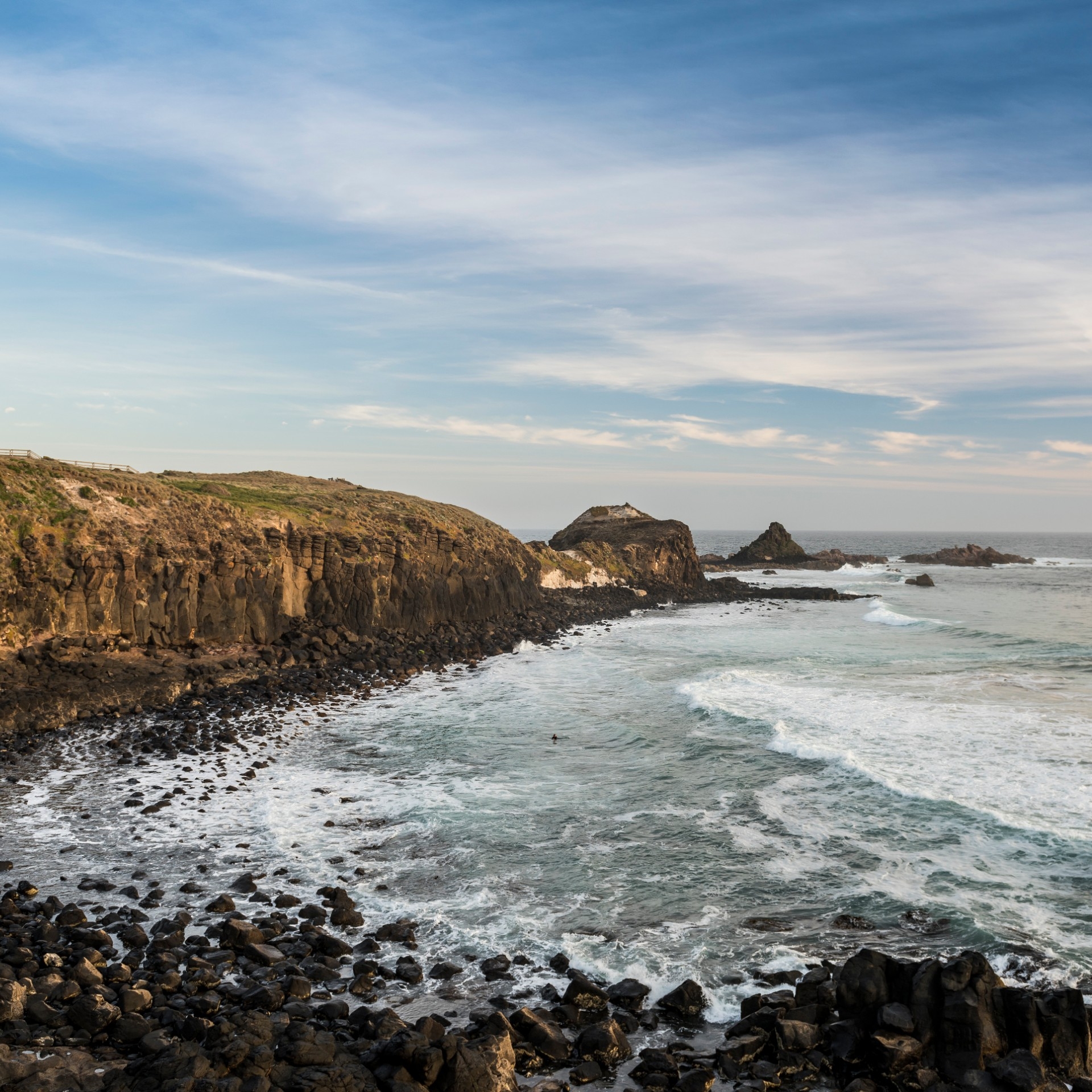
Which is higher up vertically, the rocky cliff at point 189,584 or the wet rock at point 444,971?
the rocky cliff at point 189,584

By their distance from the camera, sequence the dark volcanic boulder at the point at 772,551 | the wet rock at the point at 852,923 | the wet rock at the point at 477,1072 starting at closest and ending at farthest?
the wet rock at the point at 477,1072 < the wet rock at the point at 852,923 < the dark volcanic boulder at the point at 772,551

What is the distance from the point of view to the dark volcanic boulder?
402 feet

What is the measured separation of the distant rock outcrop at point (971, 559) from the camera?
5074 inches

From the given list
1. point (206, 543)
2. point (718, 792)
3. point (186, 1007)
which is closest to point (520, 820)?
point (718, 792)

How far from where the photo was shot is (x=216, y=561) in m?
40.7

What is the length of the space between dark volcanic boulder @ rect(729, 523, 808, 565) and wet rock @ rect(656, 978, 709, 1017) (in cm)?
11067

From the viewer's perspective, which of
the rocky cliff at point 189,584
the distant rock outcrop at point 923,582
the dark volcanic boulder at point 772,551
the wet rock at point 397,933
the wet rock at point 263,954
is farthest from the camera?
the dark volcanic boulder at point 772,551

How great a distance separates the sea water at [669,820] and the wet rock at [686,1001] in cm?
36

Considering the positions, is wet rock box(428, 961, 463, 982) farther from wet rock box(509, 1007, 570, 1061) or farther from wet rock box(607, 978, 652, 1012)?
wet rock box(607, 978, 652, 1012)

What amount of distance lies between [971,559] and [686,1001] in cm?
13505

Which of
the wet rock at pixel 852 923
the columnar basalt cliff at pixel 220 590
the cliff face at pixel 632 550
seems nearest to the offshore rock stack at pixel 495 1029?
the wet rock at pixel 852 923

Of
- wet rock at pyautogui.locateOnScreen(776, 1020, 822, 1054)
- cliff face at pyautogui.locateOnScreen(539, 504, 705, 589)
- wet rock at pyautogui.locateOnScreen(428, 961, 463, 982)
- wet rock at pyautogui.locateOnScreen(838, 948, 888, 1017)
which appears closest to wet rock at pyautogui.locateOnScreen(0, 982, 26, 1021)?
wet rock at pyautogui.locateOnScreen(428, 961, 463, 982)

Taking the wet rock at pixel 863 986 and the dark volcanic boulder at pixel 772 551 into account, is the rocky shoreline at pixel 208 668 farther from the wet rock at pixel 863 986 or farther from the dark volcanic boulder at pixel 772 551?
the dark volcanic boulder at pixel 772 551

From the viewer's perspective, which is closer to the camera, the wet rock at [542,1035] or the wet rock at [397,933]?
the wet rock at [542,1035]
